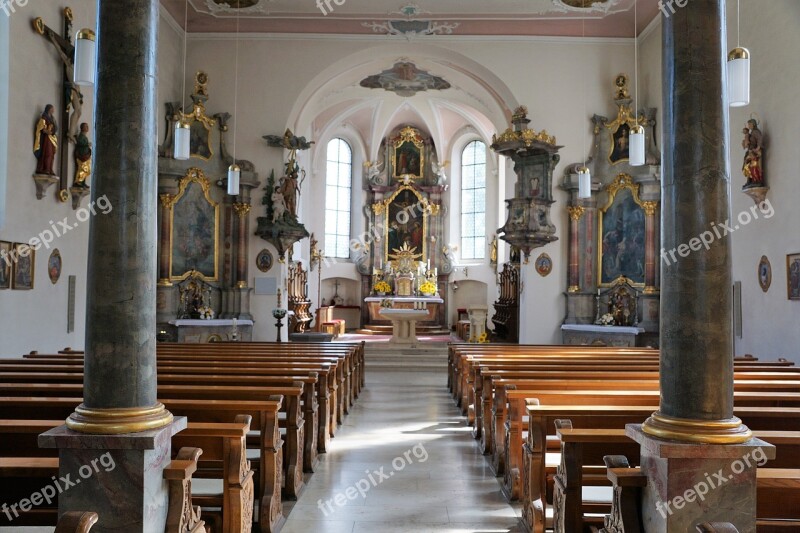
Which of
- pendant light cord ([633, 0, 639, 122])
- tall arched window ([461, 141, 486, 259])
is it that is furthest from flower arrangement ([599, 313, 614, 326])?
tall arched window ([461, 141, 486, 259])

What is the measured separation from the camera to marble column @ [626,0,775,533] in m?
3.12

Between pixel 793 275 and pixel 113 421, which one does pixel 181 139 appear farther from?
pixel 793 275

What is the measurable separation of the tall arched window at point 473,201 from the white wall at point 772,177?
13.5 metres

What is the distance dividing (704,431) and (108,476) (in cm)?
282

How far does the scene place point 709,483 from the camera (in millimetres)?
3125

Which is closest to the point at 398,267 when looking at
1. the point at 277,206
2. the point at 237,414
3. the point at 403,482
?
the point at 277,206

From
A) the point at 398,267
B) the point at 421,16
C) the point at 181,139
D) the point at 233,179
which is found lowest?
the point at 398,267

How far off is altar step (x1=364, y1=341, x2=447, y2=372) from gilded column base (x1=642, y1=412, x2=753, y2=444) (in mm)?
11303

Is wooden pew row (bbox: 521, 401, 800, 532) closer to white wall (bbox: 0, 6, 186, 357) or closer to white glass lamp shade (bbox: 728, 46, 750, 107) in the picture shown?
white glass lamp shade (bbox: 728, 46, 750, 107)

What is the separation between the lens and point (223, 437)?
400 cm

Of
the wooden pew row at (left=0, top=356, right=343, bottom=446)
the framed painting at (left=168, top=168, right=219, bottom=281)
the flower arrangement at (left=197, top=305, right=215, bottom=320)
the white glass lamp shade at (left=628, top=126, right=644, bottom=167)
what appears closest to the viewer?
the wooden pew row at (left=0, top=356, right=343, bottom=446)

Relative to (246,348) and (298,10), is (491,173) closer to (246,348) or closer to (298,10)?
(298,10)

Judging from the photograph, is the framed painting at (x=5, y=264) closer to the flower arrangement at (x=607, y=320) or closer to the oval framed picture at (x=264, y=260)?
the oval framed picture at (x=264, y=260)

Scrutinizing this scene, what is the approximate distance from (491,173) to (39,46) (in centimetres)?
1665
